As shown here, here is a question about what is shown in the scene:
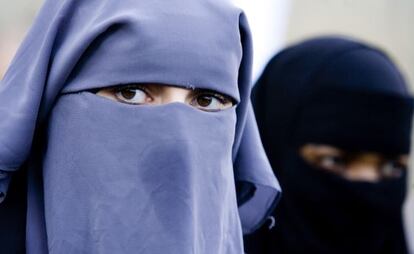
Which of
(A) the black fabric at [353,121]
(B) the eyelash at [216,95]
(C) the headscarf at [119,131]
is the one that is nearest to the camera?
(C) the headscarf at [119,131]

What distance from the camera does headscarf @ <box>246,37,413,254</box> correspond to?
194 cm

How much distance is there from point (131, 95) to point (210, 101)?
0.17 m

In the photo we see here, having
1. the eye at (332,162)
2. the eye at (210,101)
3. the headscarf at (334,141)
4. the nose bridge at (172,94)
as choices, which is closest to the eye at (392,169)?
the headscarf at (334,141)

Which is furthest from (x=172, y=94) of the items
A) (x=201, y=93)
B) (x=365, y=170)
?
(x=365, y=170)

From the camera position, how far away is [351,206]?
1.99 m

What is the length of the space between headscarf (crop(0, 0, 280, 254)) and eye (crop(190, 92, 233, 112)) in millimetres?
27

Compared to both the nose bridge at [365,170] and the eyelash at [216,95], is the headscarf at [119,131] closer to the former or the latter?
the eyelash at [216,95]

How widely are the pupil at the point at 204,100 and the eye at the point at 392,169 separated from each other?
0.97m

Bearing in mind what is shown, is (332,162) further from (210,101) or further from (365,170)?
(210,101)

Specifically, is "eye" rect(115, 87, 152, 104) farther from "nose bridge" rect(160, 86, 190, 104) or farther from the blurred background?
the blurred background

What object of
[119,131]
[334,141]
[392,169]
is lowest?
[392,169]

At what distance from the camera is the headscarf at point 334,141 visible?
194cm

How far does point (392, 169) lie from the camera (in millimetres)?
2043

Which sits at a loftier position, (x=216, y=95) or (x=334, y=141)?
(x=216, y=95)
